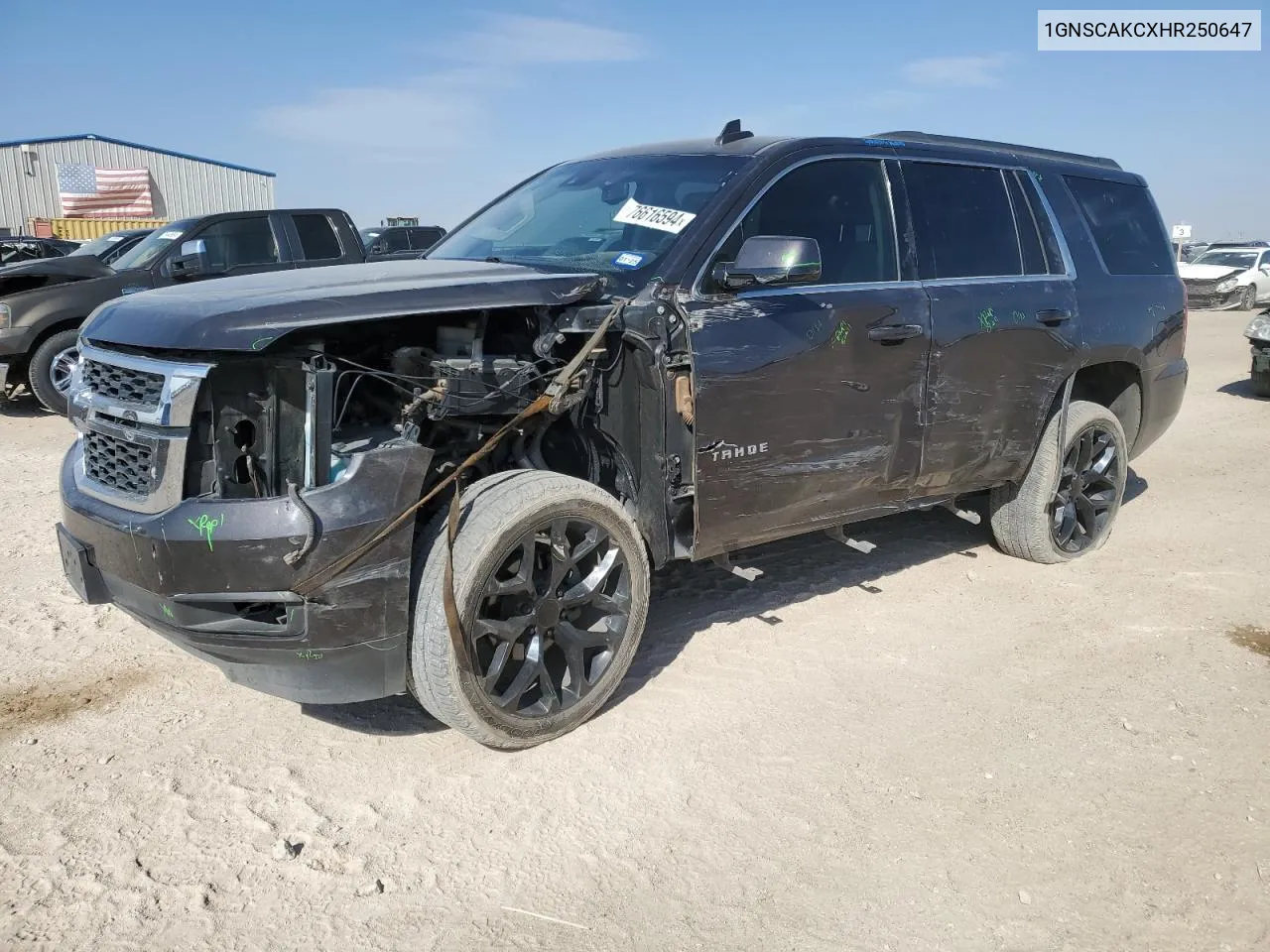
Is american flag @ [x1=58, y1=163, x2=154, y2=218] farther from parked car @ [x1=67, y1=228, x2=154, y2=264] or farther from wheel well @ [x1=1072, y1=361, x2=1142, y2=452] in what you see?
wheel well @ [x1=1072, y1=361, x2=1142, y2=452]

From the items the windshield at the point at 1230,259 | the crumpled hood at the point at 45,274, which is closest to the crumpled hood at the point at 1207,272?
the windshield at the point at 1230,259

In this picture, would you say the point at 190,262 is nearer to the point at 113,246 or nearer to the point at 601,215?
the point at 113,246

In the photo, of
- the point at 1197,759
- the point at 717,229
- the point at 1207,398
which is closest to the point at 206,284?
the point at 717,229

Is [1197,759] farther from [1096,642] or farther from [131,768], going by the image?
[131,768]

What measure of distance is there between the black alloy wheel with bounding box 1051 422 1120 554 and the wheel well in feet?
1.03

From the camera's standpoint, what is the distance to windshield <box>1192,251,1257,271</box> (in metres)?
25.1

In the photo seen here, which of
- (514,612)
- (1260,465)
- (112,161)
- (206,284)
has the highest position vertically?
(112,161)

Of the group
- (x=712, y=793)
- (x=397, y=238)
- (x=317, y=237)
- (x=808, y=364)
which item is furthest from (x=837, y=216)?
(x=397, y=238)

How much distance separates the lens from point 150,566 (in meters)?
2.95

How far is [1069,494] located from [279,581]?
14.1ft

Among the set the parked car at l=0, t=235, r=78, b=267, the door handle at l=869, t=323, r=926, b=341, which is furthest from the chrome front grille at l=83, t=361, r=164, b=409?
the parked car at l=0, t=235, r=78, b=267

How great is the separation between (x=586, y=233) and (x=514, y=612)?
1676mm

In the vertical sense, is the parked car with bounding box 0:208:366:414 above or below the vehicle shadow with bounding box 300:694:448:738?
above

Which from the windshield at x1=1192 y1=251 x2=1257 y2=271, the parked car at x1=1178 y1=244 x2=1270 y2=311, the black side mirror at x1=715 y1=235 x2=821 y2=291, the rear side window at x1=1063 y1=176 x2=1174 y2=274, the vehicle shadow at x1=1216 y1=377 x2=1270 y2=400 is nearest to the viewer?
the black side mirror at x1=715 y1=235 x2=821 y2=291
